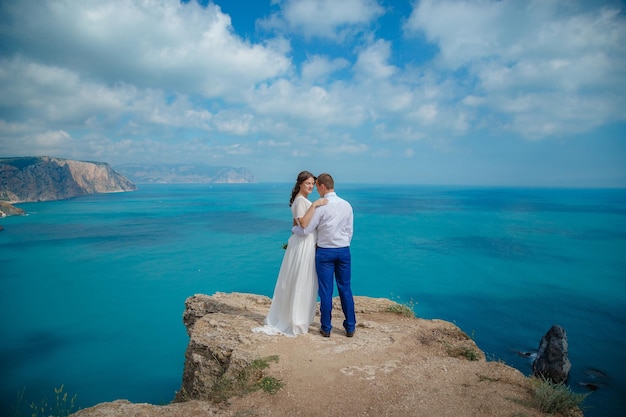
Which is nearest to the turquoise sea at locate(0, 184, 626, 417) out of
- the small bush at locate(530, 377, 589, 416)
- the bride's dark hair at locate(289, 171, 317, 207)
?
the small bush at locate(530, 377, 589, 416)

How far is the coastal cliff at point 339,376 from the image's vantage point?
4.08 metres

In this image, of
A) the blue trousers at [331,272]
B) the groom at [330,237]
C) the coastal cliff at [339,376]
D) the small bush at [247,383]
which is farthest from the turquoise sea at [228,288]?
the small bush at [247,383]

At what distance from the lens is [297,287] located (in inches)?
225

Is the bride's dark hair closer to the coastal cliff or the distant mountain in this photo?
the coastal cliff

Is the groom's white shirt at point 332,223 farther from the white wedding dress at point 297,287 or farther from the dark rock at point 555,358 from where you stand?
the dark rock at point 555,358

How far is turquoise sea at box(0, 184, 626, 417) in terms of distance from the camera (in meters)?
16.0

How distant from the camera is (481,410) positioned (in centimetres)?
400

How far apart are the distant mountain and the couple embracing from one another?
12422 cm

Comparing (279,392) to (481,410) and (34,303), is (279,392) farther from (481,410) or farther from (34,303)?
(34,303)

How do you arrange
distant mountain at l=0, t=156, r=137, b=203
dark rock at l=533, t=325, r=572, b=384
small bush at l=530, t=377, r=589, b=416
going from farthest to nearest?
distant mountain at l=0, t=156, r=137, b=203, dark rock at l=533, t=325, r=572, b=384, small bush at l=530, t=377, r=589, b=416

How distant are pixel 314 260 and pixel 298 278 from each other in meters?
0.42

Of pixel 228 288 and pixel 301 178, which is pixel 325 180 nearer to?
pixel 301 178

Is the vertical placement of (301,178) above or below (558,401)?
above

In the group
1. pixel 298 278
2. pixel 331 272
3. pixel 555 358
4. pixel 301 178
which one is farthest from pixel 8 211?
pixel 555 358
